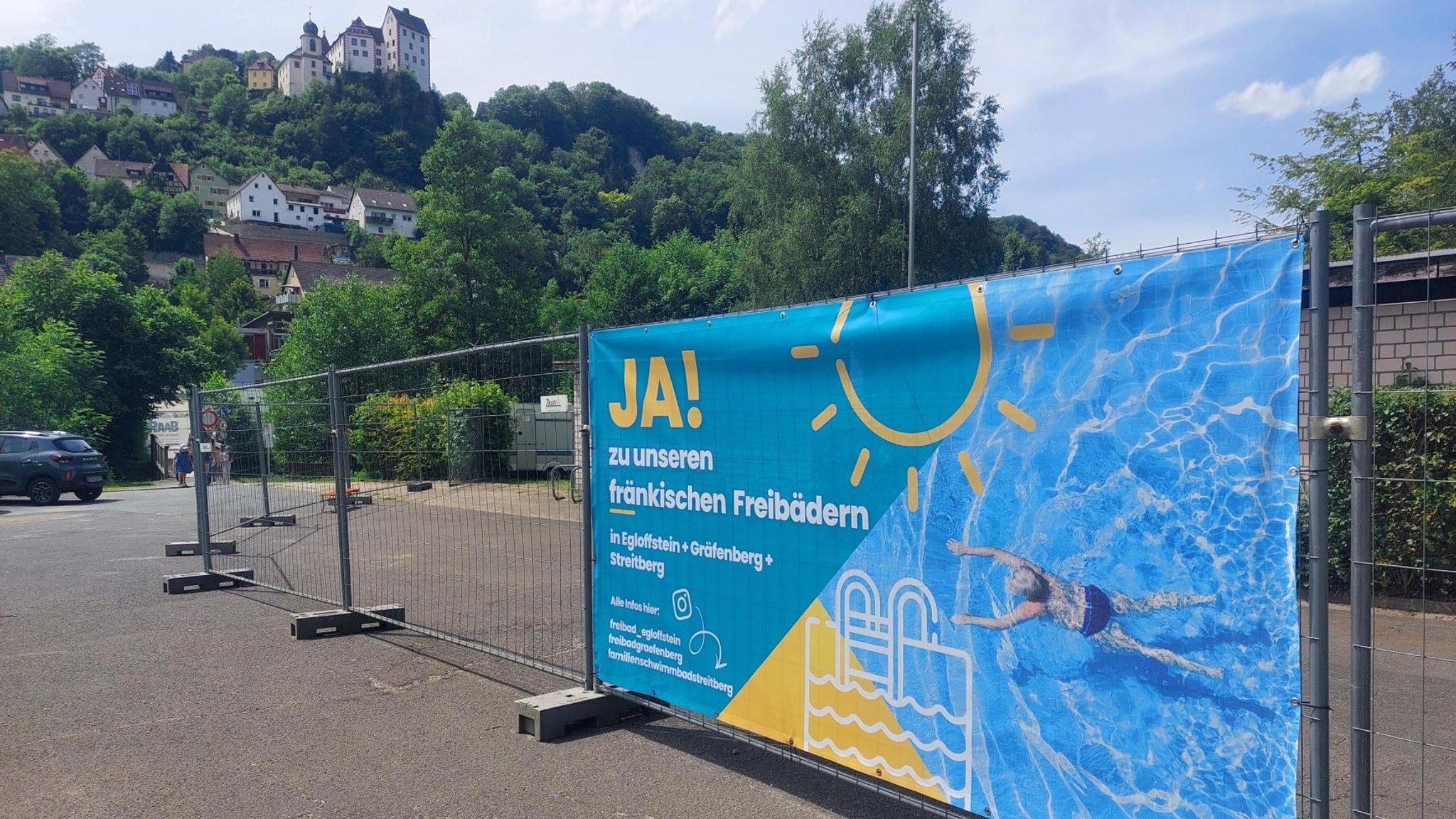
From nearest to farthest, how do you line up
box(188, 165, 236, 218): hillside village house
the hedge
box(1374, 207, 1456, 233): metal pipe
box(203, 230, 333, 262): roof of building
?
1. box(1374, 207, 1456, 233): metal pipe
2. the hedge
3. box(203, 230, 333, 262): roof of building
4. box(188, 165, 236, 218): hillside village house

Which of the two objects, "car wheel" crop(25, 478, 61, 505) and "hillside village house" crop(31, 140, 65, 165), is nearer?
"car wheel" crop(25, 478, 61, 505)

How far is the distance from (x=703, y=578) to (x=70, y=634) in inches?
262

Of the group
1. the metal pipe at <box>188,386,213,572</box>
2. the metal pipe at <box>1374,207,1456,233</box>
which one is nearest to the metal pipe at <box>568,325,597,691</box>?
the metal pipe at <box>1374,207,1456,233</box>

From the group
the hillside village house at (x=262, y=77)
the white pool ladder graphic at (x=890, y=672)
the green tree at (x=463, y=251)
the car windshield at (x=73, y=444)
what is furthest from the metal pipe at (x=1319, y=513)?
the hillside village house at (x=262, y=77)

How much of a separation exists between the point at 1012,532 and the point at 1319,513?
0.92m

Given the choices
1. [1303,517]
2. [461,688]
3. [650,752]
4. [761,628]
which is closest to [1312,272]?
[1303,517]

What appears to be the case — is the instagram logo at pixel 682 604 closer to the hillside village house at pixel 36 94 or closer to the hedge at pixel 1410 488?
the hedge at pixel 1410 488

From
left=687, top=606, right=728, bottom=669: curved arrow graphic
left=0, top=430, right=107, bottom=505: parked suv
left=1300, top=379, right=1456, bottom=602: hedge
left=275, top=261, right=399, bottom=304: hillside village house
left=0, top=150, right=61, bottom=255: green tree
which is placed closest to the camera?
left=1300, top=379, right=1456, bottom=602: hedge

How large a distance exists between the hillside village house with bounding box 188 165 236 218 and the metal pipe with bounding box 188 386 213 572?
15555 centimetres

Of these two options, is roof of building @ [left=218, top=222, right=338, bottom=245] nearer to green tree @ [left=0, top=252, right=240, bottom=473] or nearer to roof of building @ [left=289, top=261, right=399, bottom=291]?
roof of building @ [left=289, top=261, right=399, bottom=291]

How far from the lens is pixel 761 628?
4270 mm

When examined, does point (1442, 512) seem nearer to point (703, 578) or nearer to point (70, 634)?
point (703, 578)

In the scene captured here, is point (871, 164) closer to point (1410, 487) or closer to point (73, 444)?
point (73, 444)

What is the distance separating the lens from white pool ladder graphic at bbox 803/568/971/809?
11.3ft
